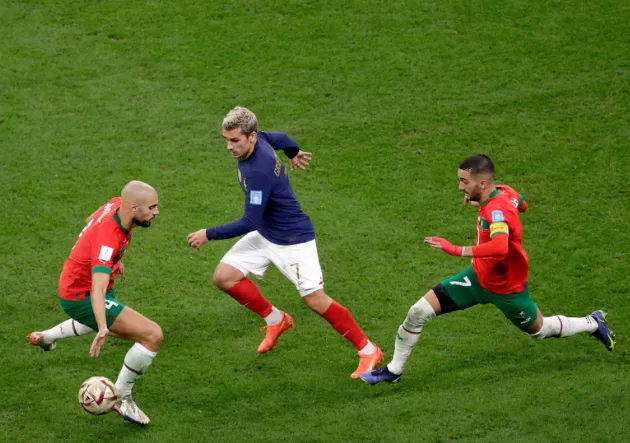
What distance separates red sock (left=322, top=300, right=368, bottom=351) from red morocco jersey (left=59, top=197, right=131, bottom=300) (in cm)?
201

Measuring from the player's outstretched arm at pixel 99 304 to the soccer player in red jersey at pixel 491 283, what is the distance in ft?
8.19

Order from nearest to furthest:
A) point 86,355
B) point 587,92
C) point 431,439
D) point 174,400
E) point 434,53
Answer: point 431,439
point 174,400
point 86,355
point 587,92
point 434,53

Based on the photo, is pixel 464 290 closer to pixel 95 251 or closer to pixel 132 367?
pixel 132 367

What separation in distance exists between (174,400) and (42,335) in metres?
A: 1.43

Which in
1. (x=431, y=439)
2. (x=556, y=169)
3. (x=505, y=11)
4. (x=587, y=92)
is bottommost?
(x=431, y=439)

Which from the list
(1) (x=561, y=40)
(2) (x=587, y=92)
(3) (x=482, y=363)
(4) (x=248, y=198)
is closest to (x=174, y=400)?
(4) (x=248, y=198)

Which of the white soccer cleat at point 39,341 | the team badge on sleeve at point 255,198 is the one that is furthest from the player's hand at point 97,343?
the team badge on sleeve at point 255,198

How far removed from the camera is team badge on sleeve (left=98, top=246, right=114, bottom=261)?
7.67 metres

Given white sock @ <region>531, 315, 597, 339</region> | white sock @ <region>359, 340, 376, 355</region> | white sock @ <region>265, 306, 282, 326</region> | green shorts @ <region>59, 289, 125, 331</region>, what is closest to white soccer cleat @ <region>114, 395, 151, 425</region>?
green shorts @ <region>59, 289, 125, 331</region>

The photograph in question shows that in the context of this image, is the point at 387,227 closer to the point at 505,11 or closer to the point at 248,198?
the point at 248,198

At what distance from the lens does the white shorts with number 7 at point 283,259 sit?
28.0ft

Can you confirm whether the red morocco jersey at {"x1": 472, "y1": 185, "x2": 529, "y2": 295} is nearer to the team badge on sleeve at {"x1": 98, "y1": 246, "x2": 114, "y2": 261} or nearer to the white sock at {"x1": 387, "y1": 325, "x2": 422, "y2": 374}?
the white sock at {"x1": 387, "y1": 325, "x2": 422, "y2": 374}

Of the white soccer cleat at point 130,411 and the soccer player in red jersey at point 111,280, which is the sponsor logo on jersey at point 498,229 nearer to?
the soccer player in red jersey at point 111,280

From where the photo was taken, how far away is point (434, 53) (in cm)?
1352
